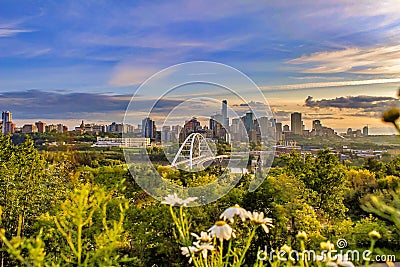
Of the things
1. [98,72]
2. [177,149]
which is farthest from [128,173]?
[98,72]

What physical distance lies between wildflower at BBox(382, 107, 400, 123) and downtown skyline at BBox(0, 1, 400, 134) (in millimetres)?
5088

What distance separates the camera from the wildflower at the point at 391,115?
2.38 feet

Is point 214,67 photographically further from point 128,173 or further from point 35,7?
point 35,7

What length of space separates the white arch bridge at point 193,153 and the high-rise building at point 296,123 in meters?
1.67

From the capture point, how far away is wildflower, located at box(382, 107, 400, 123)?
0.72m

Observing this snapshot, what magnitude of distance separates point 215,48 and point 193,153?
7.54 ft

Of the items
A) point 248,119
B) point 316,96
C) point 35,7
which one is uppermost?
point 35,7

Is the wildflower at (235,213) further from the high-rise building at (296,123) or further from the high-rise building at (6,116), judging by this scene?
the high-rise building at (6,116)

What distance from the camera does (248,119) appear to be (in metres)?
4.87

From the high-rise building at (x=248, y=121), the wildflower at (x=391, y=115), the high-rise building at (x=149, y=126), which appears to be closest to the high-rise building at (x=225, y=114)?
the high-rise building at (x=248, y=121)

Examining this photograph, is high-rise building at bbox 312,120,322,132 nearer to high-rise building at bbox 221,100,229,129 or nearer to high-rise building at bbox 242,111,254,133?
high-rise building at bbox 242,111,254,133

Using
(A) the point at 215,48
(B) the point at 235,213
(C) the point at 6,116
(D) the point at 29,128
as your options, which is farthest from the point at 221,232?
(C) the point at 6,116

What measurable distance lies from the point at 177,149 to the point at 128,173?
106cm

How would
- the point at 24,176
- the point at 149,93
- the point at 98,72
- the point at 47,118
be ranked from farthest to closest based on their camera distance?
the point at 47,118
the point at 98,72
the point at 24,176
the point at 149,93
